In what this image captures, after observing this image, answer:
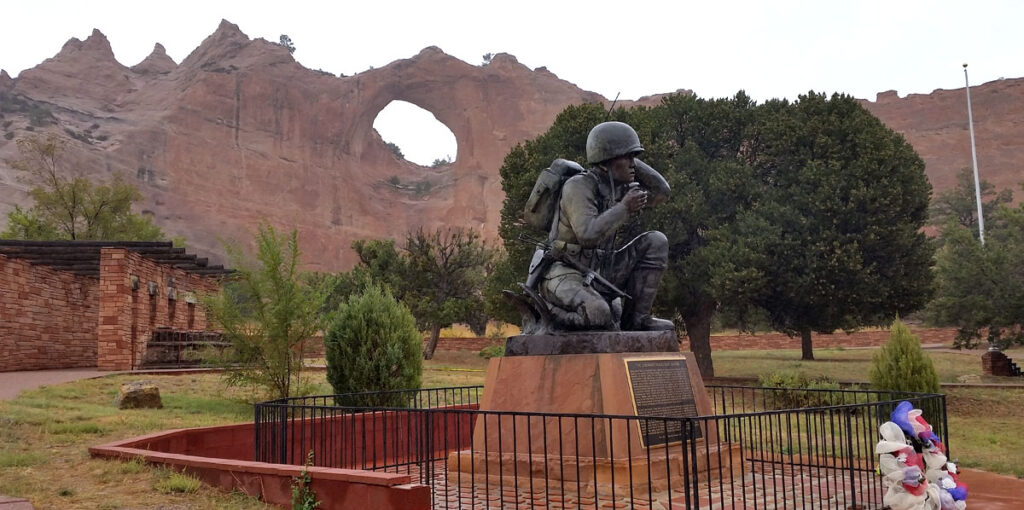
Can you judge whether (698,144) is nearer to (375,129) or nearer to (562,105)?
(562,105)

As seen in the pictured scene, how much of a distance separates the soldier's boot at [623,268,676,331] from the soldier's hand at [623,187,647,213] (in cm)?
78

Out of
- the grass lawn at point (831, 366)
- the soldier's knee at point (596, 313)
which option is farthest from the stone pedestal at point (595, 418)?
the grass lawn at point (831, 366)

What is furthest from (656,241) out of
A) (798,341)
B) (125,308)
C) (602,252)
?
(798,341)

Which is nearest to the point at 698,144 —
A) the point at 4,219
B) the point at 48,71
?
the point at 4,219

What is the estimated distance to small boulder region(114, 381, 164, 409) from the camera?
11.3m

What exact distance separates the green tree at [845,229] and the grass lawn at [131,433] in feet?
9.99

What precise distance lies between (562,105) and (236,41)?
1203 inches

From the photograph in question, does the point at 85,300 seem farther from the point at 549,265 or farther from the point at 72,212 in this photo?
the point at 549,265

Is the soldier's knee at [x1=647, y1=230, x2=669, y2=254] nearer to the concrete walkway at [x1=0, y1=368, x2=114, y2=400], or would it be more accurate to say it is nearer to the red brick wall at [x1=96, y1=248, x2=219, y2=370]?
the concrete walkway at [x1=0, y1=368, x2=114, y2=400]

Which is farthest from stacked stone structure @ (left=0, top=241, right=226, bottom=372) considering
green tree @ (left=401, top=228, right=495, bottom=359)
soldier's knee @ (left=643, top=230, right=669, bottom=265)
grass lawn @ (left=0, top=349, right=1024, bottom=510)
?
soldier's knee @ (left=643, top=230, right=669, bottom=265)

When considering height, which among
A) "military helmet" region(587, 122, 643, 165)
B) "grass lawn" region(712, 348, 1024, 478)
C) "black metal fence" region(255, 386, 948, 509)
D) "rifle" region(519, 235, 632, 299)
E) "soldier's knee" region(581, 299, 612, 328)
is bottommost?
"grass lawn" region(712, 348, 1024, 478)

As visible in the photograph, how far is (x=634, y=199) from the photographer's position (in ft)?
22.4

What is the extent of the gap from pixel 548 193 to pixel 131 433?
5828 millimetres

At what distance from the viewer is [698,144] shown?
2319 cm
